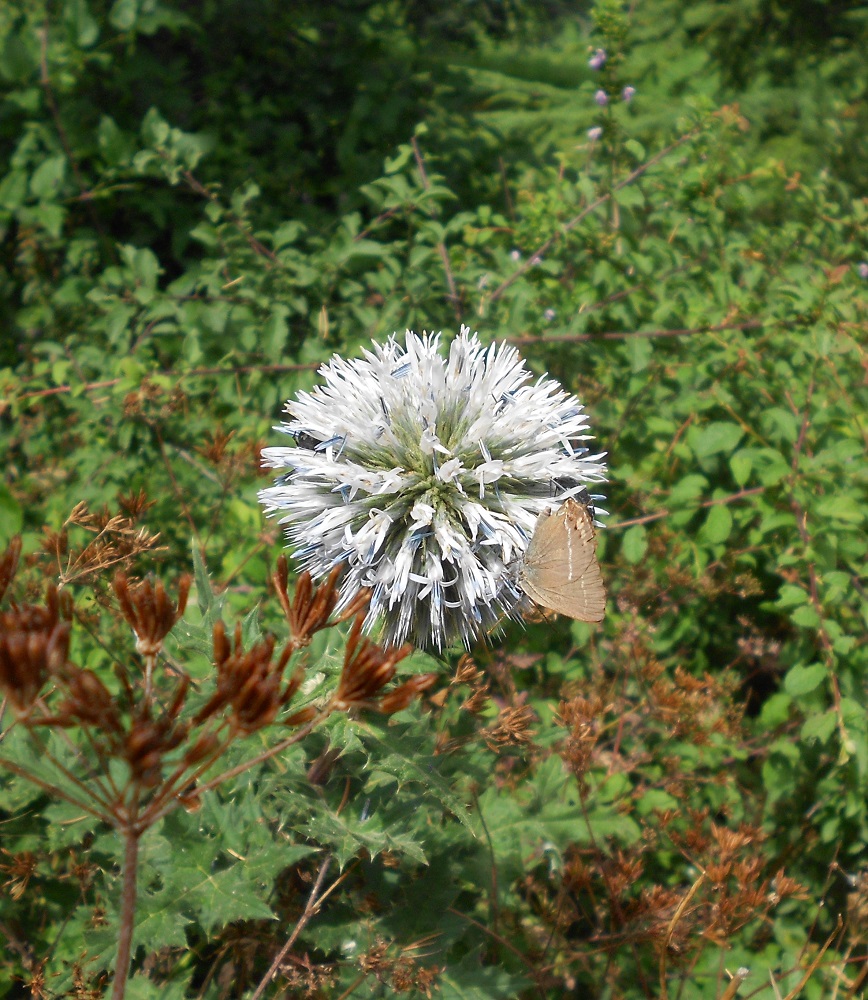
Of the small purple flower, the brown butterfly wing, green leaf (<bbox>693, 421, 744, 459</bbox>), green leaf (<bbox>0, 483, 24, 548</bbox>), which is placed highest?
the small purple flower

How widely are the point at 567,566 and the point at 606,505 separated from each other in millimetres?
1442

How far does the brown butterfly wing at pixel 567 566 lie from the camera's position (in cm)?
159

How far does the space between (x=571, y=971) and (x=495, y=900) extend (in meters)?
0.37

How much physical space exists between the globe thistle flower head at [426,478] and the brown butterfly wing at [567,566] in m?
0.06

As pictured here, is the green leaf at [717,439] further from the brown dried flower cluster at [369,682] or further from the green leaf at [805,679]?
the brown dried flower cluster at [369,682]

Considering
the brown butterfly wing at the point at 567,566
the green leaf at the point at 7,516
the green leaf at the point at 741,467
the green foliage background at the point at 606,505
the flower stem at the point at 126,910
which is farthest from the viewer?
the green leaf at the point at 741,467

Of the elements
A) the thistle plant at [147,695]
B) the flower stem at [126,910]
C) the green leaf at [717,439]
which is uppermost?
the green leaf at [717,439]

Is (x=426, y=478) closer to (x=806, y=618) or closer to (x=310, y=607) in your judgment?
(x=310, y=607)

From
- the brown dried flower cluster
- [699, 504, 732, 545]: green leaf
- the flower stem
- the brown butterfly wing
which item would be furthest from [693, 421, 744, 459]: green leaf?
the flower stem

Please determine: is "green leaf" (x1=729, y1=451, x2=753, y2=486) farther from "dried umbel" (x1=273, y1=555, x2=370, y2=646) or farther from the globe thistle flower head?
"dried umbel" (x1=273, y1=555, x2=370, y2=646)

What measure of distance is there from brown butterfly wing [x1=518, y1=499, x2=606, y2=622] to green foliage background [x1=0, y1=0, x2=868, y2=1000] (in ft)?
1.26

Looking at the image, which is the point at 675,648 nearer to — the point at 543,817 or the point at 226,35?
the point at 543,817

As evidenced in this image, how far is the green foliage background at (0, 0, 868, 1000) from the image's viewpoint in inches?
73.3

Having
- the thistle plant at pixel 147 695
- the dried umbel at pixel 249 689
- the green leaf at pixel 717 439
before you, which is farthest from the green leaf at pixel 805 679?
the dried umbel at pixel 249 689
